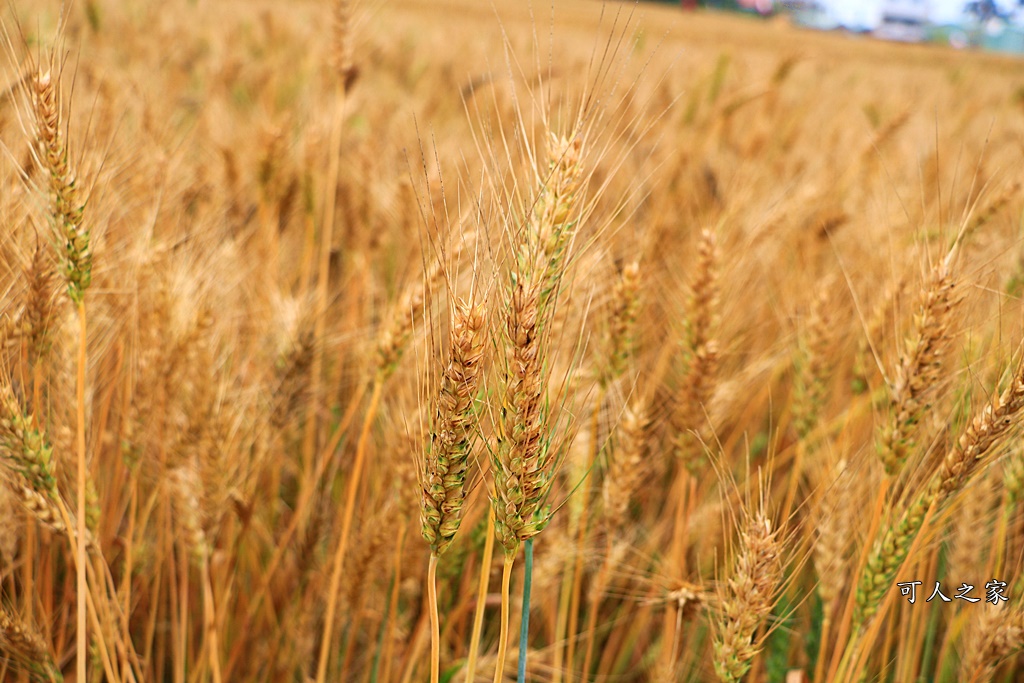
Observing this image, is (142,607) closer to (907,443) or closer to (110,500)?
(110,500)

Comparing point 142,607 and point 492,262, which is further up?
point 492,262

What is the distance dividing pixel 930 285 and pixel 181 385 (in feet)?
4.28

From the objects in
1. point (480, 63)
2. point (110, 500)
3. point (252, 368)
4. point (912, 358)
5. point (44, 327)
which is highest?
point (480, 63)

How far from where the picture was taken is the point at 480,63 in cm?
518

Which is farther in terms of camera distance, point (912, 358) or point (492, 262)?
point (912, 358)

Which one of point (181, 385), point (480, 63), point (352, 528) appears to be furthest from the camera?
point (480, 63)

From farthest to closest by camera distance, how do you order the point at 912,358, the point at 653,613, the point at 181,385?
the point at 653,613 < the point at 181,385 < the point at 912,358

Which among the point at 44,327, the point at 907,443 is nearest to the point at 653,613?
the point at 907,443

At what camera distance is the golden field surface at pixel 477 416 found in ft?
2.96

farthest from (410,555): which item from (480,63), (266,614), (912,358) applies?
(480,63)

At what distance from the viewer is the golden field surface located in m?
0.90

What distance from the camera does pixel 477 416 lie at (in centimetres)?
79

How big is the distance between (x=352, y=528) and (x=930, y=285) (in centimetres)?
120

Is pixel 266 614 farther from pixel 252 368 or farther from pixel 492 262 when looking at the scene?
pixel 492 262
